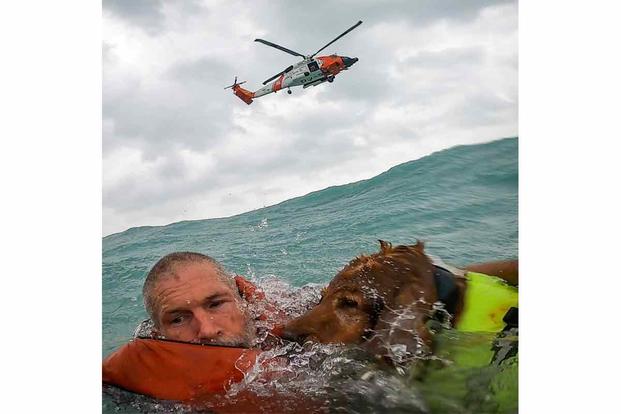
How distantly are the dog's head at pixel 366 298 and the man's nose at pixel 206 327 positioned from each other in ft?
0.89

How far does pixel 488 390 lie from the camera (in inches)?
90.0

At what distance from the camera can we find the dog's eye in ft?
7.77

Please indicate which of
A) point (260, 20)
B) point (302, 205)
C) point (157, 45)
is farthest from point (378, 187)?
point (157, 45)

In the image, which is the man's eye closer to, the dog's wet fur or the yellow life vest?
the dog's wet fur

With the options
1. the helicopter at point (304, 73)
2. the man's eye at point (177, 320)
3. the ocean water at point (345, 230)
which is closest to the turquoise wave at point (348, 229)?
the ocean water at point (345, 230)

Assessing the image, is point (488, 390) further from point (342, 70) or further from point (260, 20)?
point (260, 20)

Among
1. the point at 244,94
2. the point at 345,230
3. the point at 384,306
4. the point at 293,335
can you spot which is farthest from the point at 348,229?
the point at 244,94

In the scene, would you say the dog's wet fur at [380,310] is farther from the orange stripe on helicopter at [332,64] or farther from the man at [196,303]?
the orange stripe on helicopter at [332,64]

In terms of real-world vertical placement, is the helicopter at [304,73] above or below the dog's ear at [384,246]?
above

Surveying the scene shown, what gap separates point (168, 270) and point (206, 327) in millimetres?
299

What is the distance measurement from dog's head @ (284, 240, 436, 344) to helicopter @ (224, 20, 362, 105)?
2.72 feet

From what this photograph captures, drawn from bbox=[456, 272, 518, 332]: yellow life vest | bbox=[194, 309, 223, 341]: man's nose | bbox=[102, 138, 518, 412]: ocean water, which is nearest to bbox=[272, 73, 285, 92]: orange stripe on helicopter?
bbox=[102, 138, 518, 412]: ocean water

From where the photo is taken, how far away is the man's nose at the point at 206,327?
2.35 metres

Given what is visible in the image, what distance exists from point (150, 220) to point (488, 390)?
157 centimetres
